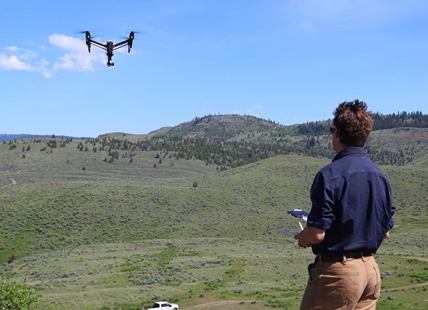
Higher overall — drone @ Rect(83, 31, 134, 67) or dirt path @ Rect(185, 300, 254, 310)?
drone @ Rect(83, 31, 134, 67)

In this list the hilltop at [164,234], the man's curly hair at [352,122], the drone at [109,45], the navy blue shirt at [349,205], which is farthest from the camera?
the hilltop at [164,234]

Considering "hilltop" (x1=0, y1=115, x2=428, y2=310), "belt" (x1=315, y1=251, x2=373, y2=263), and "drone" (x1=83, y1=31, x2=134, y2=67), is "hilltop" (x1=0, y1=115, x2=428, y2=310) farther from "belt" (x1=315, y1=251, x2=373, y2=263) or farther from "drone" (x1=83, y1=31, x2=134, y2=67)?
"belt" (x1=315, y1=251, x2=373, y2=263)

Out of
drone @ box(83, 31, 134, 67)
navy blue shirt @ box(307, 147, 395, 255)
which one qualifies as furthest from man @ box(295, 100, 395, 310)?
drone @ box(83, 31, 134, 67)

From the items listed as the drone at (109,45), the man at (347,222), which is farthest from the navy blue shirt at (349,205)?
the drone at (109,45)

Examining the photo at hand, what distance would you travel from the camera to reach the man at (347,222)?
14.4ft

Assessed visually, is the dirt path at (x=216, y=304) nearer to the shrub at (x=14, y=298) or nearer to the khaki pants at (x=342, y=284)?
the shrub at (x=14, y=298)

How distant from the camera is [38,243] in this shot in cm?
6388

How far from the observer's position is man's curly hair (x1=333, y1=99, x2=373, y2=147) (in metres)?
4.61

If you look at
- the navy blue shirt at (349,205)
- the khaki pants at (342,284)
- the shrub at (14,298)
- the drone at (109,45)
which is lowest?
the shrub at (14,298)

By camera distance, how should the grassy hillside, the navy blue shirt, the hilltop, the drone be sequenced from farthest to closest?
the hilltop, the grassy hillside, the drone, the navy blue shirt

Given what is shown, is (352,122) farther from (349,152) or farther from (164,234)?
(164,234)

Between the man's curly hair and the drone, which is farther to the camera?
the drone

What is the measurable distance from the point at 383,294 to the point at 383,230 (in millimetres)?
25967

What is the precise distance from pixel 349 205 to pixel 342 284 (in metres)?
0.68
